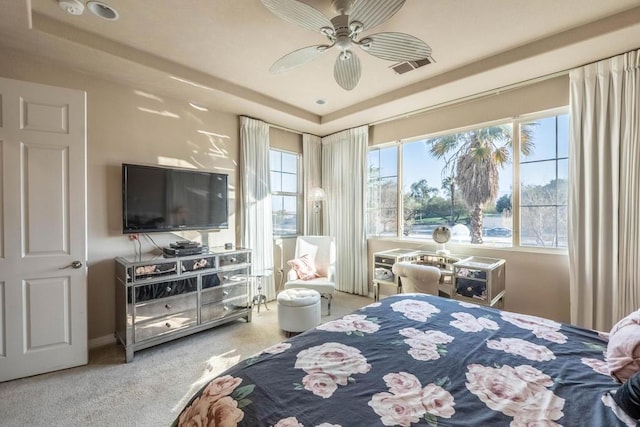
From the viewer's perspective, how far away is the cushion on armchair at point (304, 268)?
3762mm

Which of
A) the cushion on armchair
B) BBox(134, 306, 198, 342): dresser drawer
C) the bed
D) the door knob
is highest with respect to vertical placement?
the door knob

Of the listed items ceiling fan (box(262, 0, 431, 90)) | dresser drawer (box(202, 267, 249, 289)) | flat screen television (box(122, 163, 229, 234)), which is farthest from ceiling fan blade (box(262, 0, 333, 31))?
dresser drawer (box(202, 267, 249, 289))

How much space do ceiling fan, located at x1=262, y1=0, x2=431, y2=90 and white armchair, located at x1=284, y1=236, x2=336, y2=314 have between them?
2.39 m

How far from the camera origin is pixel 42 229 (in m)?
2.31

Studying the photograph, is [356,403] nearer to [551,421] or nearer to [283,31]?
[551,421]

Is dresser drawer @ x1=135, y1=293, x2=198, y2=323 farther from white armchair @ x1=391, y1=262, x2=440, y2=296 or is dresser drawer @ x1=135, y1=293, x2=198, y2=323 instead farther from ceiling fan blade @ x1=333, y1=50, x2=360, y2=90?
ceiling fan blade @ x1=333, y1=50, x2=360, y2=90

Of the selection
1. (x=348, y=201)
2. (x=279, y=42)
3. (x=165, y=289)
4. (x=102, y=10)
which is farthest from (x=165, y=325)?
(x=348, y=201)

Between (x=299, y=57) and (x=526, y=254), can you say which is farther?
(x=526, y=254)

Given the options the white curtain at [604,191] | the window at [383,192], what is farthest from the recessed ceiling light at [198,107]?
the white curtain at [604,191]

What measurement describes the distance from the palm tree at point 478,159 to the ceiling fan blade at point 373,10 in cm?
231

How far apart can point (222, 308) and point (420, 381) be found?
262 centimetres

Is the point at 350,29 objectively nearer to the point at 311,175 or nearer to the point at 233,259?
the point at 233,259

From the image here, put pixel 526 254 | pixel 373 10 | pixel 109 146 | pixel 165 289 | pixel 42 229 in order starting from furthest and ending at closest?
pixel 526 254 < pixel 109 146 < pixel 165 289 < pixel 42 229 < pixel 373 10

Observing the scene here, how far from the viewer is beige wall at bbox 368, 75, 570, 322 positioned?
287cm
